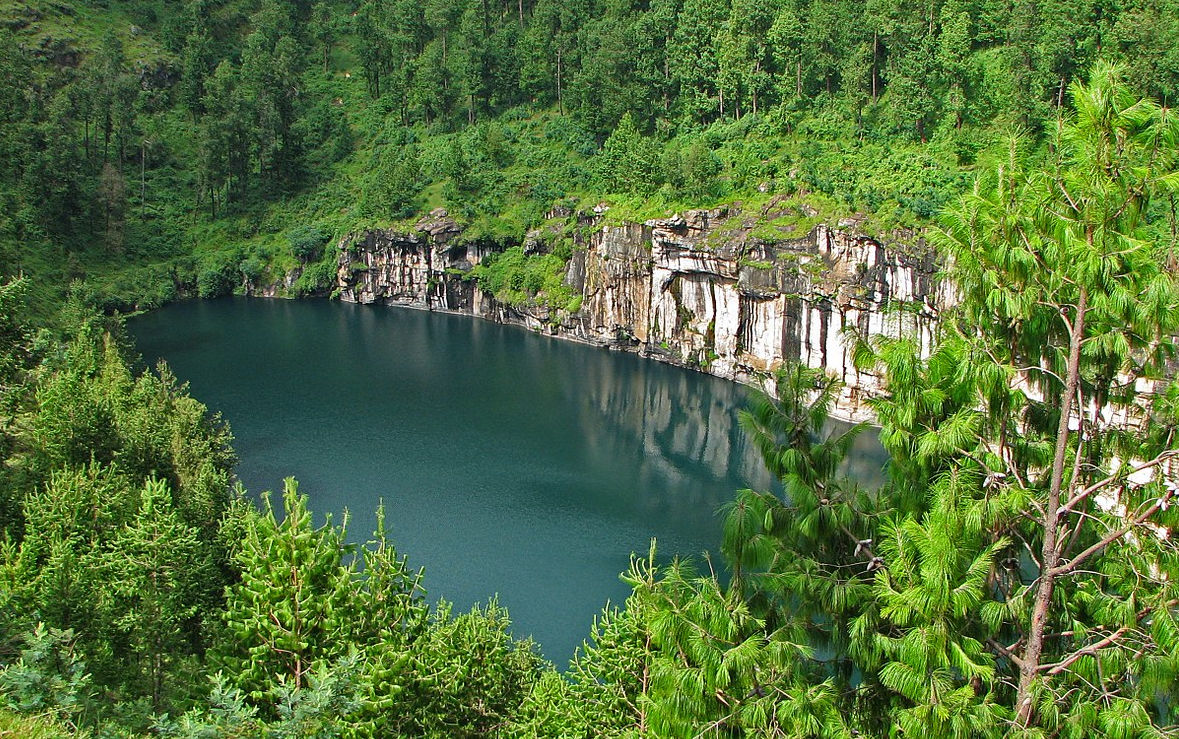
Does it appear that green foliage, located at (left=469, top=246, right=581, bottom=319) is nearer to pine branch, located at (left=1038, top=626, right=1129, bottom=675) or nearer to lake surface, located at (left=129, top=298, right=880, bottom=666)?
lake surface, located at (left=129, top=298, right=880, bottom=666)

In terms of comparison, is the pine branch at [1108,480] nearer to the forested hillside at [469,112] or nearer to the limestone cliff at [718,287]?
the limestone cliff at [718,287]

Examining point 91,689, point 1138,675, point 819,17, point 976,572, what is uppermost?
point 819,17

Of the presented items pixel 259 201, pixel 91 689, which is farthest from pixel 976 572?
pixel 259 201

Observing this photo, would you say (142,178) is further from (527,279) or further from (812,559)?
(812,559)

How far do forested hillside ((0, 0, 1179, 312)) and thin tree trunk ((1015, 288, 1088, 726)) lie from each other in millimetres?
39769

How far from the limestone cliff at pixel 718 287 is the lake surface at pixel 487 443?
6.31 ft

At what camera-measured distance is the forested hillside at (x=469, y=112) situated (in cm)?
5066

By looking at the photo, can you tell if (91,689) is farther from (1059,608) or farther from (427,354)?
(427,354)

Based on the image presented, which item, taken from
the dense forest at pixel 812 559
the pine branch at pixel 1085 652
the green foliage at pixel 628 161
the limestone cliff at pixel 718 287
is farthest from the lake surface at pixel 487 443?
the pine branch at pixel 1085 652

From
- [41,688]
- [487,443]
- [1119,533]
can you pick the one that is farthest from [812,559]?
[487,443]

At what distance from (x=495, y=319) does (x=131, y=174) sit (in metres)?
36.3

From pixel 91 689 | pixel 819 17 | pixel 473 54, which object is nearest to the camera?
pixel 91 689

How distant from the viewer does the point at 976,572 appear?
8414 millimetres

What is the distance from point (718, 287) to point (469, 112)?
35.8 m
